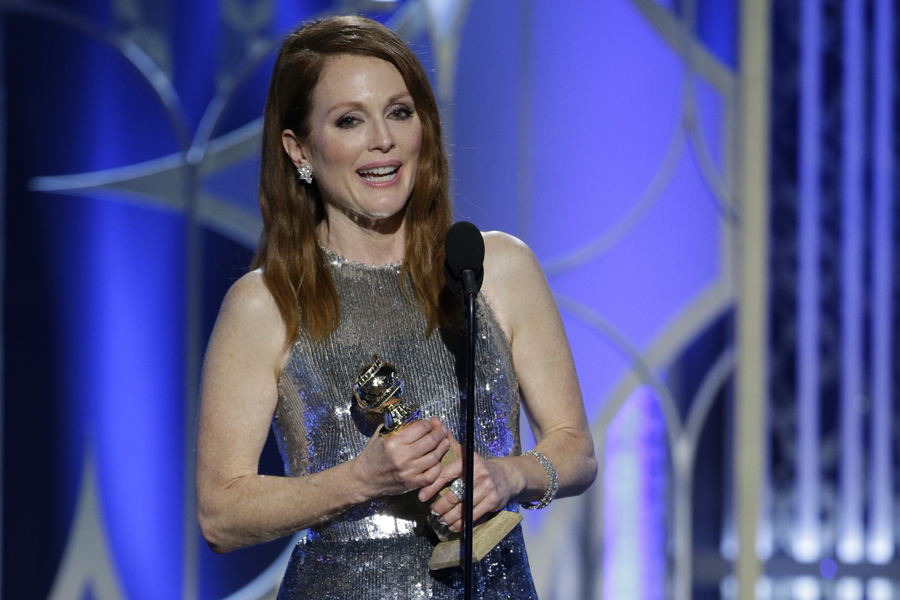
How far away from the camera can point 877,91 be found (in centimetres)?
327

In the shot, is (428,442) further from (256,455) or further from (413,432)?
(256,455)

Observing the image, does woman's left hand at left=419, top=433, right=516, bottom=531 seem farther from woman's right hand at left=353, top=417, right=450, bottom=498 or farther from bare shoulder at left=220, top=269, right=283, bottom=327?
bare shoulder at left=220, top=269, right=283, bottom=327

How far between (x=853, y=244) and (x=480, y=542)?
8.05 ft

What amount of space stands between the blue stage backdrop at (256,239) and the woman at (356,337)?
44.0 inches

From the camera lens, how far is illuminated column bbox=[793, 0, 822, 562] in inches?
127

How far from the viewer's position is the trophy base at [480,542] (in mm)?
1302

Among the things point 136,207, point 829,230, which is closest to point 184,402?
point 136,207

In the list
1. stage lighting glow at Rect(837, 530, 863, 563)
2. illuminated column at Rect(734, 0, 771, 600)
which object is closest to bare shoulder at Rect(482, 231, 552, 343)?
illuminated column at Rect(734, 0, 771, 600)

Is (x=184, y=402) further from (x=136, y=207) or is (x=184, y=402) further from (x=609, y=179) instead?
(x=609, y=179)

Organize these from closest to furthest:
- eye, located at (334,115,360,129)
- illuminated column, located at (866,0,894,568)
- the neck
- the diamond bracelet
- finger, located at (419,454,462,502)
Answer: finger, located at (419,454,462,502), the diamond bracelet, eye, located at (334,115,360,129), the neck, illuminated column, located at (866,0,894,568)

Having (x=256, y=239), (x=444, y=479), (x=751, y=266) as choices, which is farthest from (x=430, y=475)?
(x=751, y=266)

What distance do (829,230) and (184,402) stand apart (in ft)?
7.38

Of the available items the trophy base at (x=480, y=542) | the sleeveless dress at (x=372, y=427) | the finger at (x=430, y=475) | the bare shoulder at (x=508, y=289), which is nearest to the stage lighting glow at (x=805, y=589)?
the sleeveless dress at (x=372, y=427)

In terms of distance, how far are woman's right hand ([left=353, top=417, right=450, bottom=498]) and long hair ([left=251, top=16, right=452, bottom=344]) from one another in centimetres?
35
